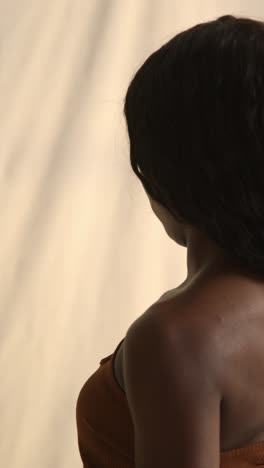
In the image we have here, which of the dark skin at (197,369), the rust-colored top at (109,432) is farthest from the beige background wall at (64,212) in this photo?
the dark skin at (197,369)

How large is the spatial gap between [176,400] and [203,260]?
155mm

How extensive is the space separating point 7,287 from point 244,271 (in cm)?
72

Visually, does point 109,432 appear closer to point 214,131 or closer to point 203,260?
point 203,260

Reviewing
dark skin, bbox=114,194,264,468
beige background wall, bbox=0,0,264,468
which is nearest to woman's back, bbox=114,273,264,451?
dark skin, bbox=114,194,264,468

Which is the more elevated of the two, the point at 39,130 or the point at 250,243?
the point at 39,130

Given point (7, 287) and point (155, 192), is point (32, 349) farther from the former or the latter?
point (155, 192)

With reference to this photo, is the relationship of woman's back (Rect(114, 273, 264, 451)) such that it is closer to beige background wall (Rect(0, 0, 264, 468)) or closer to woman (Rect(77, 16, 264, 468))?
woman (Rect(77, 16, 264, 468))

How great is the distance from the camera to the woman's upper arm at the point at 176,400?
56 cm

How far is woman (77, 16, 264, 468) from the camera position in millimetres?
568

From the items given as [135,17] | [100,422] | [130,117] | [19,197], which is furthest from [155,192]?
[135,17]

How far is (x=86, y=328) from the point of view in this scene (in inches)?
53.0

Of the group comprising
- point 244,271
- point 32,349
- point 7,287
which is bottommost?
point 32,349

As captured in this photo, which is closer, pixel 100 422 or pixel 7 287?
pixel 100 422

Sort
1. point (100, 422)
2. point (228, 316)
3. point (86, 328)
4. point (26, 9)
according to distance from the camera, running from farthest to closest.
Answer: point (86, 328) → point (26, 9) → point (100, 422) → point (228, 316)
